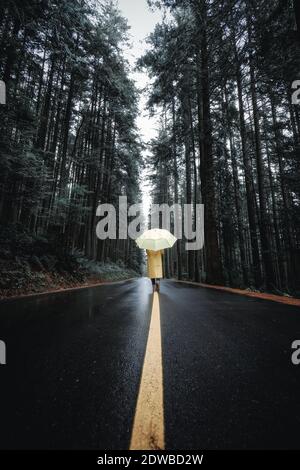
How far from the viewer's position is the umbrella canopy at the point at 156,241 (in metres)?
7.41

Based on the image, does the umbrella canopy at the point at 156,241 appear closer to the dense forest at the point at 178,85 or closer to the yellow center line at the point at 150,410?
the dense forest at the point at 178,85

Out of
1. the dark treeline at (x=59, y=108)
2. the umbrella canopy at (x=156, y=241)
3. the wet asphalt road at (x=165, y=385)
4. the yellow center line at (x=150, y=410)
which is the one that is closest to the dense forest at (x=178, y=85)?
the dark treeline at (x=59, y=108)

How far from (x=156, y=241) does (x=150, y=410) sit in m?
6.29

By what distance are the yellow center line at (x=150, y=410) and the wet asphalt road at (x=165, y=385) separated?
38 millimetres

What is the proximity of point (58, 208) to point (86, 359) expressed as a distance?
45.6 feet

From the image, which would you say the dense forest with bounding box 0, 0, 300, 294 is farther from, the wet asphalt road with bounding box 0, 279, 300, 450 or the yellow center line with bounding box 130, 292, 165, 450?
the yellow center line with bounding box 130, 292, 165, 450

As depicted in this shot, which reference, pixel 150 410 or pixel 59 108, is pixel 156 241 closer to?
pixel 150 410

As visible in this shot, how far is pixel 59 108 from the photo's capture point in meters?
17.2

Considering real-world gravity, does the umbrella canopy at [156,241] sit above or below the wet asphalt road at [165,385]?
above

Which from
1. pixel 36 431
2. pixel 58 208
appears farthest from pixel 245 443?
pixel 58 208

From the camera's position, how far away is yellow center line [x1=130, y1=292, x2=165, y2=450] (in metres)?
0.97

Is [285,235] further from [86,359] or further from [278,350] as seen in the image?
[86,359]

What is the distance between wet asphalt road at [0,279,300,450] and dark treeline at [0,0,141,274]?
8555mm

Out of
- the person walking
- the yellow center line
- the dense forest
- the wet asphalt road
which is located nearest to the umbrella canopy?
the person walking
